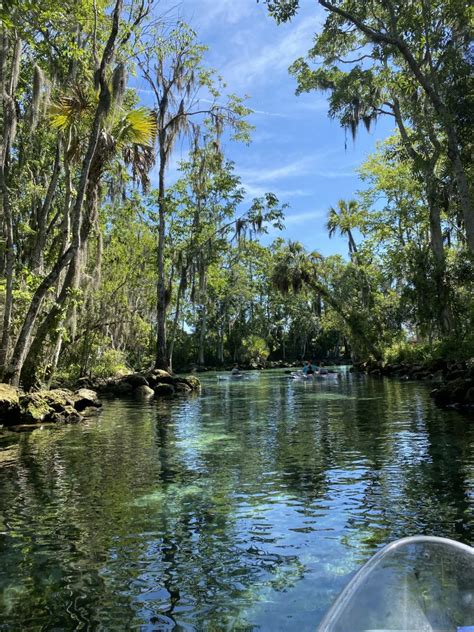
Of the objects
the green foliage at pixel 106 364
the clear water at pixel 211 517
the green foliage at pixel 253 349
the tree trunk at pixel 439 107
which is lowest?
the clear water at pixel 211 517

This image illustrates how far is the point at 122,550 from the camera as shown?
498 cm

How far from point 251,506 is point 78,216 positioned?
1024 centimetres

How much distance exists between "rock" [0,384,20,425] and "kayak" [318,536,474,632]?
Result: 12.3m

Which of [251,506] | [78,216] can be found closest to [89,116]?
[78,216]

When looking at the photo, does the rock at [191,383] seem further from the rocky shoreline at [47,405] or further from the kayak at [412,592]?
the kayak at [412,592]

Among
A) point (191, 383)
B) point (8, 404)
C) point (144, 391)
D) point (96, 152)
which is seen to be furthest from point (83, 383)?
point (96, 152)

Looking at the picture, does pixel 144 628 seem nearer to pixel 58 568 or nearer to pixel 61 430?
pixel 58 568

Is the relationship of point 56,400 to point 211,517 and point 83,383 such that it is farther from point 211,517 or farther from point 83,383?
point 211,517

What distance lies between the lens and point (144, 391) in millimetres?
23812

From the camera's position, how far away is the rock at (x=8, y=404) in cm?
1302

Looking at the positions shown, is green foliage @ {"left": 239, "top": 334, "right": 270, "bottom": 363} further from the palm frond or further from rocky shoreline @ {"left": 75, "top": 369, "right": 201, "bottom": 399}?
the palm frond

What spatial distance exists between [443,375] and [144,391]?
45.6ft

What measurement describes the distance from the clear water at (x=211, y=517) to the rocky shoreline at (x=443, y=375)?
11.8 ft

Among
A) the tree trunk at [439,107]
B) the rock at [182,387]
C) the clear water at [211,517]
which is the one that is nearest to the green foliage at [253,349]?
the rock at [182,387]
